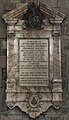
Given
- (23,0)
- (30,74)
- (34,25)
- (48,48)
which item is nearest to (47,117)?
(30,74)

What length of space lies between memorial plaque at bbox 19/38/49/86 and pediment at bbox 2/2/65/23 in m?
0.80

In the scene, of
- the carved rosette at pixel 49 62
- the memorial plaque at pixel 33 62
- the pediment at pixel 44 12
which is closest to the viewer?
the carved rosette at pixel 49 62

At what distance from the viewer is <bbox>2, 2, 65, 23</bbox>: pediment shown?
11602mm

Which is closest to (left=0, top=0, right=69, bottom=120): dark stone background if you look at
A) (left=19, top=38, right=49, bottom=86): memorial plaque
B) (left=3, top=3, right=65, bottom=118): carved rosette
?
(left=3, top=3, right=65, bottom=118): carved rosette

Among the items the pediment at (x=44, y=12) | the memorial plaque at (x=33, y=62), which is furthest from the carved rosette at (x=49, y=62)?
the memorial plaque at (x=33, y=62)

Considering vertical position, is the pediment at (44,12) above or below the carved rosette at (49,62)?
above

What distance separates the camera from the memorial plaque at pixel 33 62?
11484 millimetres

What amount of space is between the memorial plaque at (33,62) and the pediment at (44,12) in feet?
2.64

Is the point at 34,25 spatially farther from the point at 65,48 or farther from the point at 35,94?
the point at 35,94

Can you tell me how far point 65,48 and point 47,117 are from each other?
8.17 ft

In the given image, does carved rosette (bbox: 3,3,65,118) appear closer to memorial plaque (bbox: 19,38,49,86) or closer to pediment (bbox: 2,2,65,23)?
pediment (bbox: 2,2,65,23)

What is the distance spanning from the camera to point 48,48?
38.2 feet

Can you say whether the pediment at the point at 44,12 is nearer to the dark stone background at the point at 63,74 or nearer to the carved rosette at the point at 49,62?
the carved rosette at the point at 49,62

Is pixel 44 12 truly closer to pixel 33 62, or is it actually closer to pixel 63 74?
pixel 33 62
